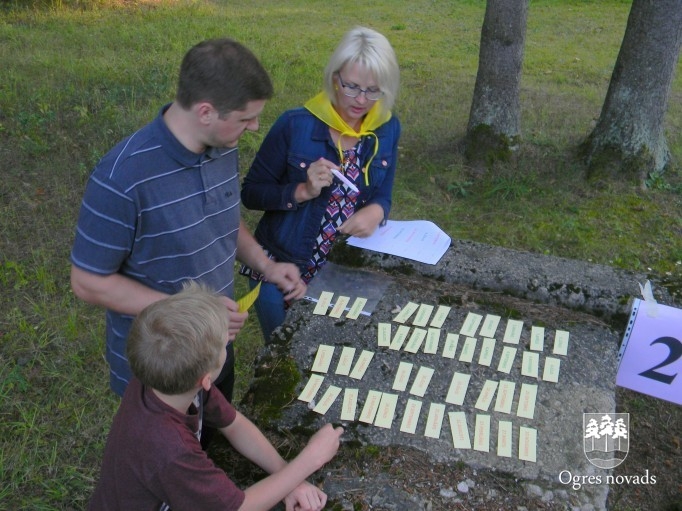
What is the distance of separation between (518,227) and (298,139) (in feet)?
8.27

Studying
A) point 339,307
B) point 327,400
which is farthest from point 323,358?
point 339,307

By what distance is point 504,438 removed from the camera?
1.57 metres

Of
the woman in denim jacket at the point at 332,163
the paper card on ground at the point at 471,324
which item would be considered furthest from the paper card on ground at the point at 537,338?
the woman in denim jacket at the point at 332,163

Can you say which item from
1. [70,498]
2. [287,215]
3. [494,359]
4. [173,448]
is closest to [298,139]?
[287,215]

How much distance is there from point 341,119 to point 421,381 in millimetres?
1125

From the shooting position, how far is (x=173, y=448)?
1269 mm

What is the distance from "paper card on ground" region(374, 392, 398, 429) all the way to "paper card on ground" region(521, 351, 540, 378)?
0.41 m

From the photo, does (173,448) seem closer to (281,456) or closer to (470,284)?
(281,456)

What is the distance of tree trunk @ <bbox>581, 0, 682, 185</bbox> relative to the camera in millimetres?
4535

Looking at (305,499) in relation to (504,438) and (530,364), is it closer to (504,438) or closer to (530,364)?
(504,438)

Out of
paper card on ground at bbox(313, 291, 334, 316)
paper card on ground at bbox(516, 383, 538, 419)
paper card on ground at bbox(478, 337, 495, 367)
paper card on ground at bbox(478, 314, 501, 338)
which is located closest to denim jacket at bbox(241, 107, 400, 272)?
paper card on ground at bbox(313, 291, 334, 316)

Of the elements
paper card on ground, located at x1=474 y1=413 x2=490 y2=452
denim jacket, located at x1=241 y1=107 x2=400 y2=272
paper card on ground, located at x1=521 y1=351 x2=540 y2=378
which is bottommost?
paper card on ground, located at x1=474 y1=413 x2=490 y2=452

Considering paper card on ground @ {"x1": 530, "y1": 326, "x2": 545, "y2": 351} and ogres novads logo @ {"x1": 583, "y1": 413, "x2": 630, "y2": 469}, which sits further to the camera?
paper card on ground @ {"x1": 530, "y1": 326, "x2": 545, "y2": 351}

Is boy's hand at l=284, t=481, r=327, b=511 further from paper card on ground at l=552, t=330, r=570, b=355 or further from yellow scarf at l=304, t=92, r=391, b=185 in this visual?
yellow scarf at l=304, t=92, r=391, b=185
